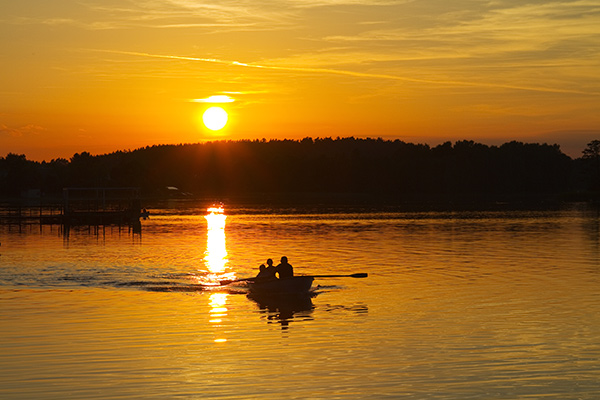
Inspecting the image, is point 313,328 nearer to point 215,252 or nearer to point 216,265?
point 216,265

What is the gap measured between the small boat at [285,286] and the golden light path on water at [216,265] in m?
2.12

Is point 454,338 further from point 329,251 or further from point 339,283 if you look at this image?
point 329,251

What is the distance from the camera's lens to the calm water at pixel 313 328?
22438 mm

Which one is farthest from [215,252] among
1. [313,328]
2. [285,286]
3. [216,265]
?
[313,328]

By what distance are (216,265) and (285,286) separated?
76.0ft

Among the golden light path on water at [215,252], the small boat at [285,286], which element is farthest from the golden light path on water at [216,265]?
the small boat at [285,286]

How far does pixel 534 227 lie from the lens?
109m

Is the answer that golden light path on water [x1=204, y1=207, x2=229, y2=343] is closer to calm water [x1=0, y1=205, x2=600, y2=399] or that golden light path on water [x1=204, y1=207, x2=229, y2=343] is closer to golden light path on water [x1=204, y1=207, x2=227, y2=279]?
golden light path on water [x1=204, y1=207, x2=227, y2=279]

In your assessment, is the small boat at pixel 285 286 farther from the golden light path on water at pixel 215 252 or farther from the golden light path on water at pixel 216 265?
the golden light path on water at pixel 215 252

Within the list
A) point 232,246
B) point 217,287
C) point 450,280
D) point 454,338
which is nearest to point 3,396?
point 454,338

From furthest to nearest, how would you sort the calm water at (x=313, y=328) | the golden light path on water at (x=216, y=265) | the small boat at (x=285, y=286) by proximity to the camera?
the small boat at (x=285, y=286) < the golden light path on water at (x=216, y=265) < the calm water at (x=313, y=328)

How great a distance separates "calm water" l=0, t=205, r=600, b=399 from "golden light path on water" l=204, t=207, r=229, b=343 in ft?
0.65

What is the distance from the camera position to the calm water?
22438 millimetres

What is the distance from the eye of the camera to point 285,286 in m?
41.1
